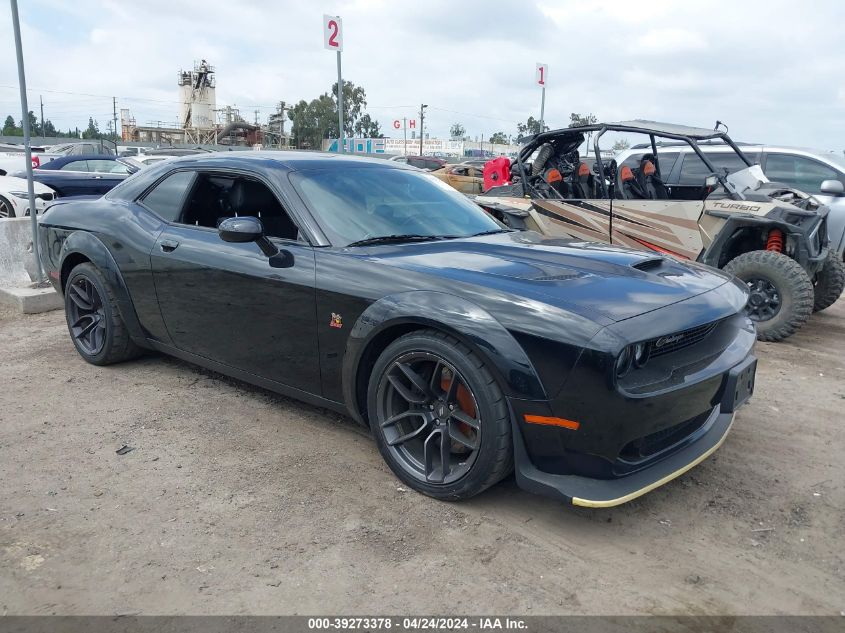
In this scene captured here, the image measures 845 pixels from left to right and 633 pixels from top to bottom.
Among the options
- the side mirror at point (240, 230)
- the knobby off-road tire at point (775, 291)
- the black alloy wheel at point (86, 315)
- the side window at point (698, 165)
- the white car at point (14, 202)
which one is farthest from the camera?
the white car at point (14, 202)

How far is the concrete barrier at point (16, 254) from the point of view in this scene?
7.18 m

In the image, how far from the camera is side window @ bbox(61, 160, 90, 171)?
41.5ft

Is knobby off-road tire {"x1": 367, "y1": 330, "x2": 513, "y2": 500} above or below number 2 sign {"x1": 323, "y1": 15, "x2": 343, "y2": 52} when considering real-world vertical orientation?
below

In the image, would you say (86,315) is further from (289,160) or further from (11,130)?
(11,130)

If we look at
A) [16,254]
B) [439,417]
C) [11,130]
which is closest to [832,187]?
[439,417]

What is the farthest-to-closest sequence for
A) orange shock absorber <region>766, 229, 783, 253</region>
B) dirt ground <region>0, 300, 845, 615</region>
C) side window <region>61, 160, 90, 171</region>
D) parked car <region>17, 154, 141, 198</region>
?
side window <region>61, 160, 90, 171</region>
parked car <region>17, 154, 141, 198</region>
orange shock absorber <region>766, 229, 783, 253</region>
dirt ground <region>0, 300, 845, 615</region>

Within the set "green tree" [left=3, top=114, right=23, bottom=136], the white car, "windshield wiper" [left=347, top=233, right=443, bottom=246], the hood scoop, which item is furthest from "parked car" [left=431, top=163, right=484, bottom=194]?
"green tree" [left=3, top=114, right=23, bottom=136]

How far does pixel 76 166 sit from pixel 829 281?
12.7 meters

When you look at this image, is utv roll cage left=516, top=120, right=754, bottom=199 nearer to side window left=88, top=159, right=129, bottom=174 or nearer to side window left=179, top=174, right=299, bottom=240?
side window left=179, top=174, right=299, bottom=240

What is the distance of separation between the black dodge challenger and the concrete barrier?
3.52m

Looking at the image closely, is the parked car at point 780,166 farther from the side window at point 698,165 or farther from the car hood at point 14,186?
the car hood at point 14,186

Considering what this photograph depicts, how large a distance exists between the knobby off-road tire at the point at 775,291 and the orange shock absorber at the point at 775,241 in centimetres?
24

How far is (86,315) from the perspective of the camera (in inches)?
191

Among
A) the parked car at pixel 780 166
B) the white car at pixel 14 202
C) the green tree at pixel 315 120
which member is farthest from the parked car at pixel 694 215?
the green tree at pixel 315 120
